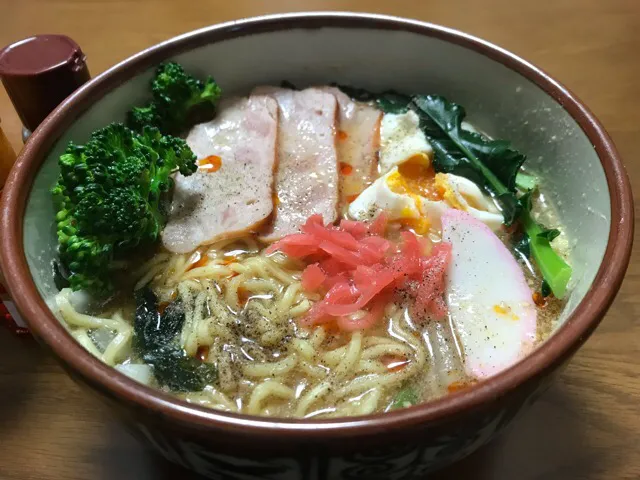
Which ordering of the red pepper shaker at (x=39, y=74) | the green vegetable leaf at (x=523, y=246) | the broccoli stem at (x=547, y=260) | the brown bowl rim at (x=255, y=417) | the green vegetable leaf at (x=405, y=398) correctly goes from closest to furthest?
the brown bowl rim at (x=255, y=417) → the green vegetable leaf at (x=405, y=398) → the broccoli stem at (x=547, y=260) → the green vegetable leaf at (x=523, y=246) → the red pepper shaker at (x=39, y=74)

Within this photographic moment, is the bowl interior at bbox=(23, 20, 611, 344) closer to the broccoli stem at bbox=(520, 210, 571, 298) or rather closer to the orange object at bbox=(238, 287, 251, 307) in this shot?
the broccoli stem at bbox=(520, 210, 571, 298)

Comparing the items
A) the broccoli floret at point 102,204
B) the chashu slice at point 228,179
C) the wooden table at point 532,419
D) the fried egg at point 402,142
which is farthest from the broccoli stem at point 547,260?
the broccoli floret at point 102,204

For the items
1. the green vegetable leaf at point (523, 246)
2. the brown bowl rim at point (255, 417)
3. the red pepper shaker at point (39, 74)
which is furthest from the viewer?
the red pepper shaker at point (39, 74)

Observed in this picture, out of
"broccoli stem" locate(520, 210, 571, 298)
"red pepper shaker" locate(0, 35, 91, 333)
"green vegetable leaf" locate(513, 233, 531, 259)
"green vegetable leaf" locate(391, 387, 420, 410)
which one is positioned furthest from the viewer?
"red pepper shaker" locate(0, 35, 91, 333)

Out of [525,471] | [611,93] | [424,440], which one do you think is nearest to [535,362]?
[424,440]

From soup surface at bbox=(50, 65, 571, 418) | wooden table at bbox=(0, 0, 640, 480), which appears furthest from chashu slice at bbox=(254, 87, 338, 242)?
wooden table at bbox=(0, 0, 640, 480)

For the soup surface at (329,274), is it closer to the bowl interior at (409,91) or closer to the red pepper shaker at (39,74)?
→ the bowl interior at (409,91)
